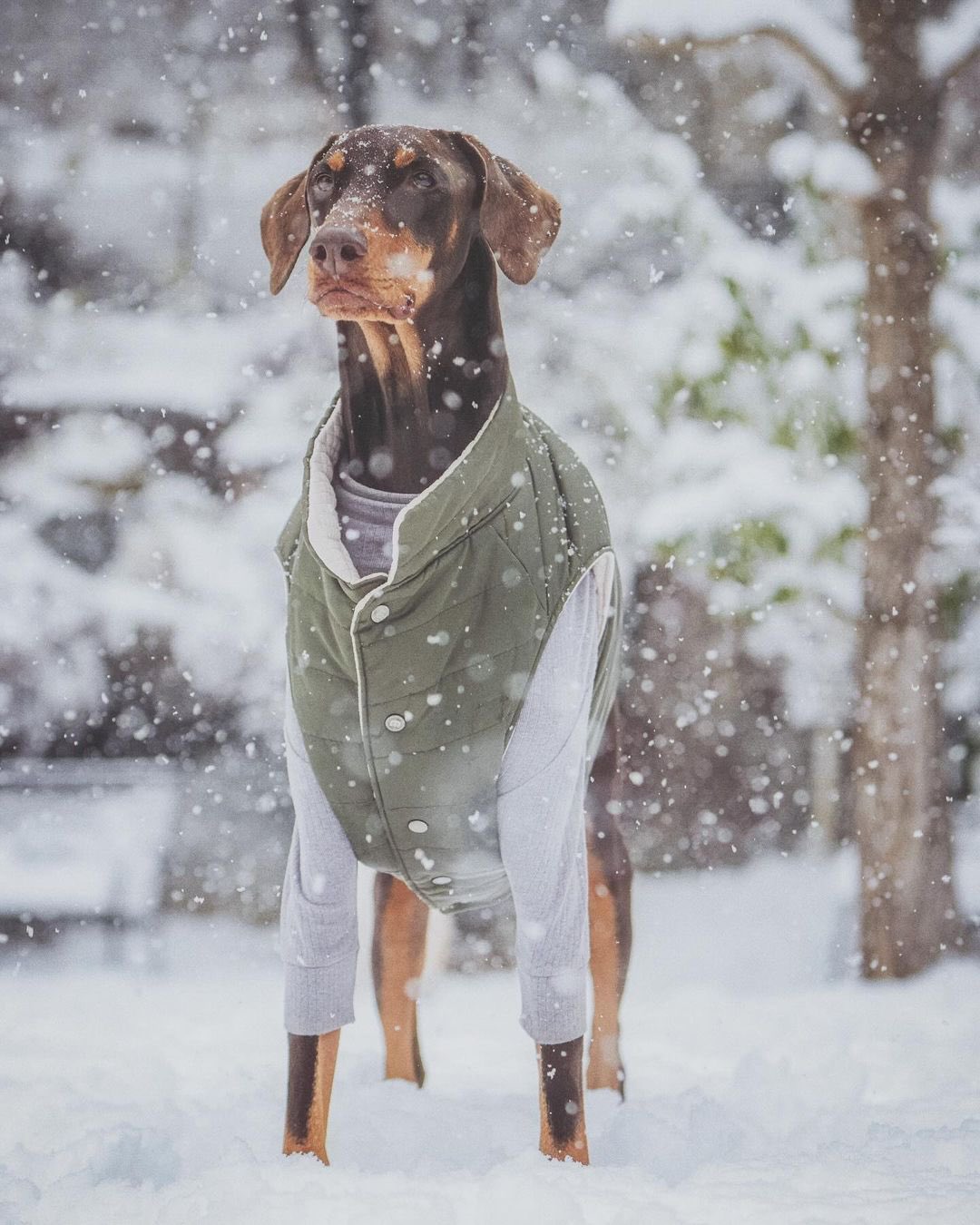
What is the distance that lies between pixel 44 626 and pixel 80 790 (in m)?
0.55

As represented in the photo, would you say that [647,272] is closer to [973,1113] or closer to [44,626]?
[44,626]

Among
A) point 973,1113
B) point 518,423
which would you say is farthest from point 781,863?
point 518,423

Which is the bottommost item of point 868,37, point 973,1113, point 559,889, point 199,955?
point 199,955

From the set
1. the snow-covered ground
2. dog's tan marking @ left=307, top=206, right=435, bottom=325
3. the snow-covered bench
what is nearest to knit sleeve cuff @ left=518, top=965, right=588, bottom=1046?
the snow-covered ground

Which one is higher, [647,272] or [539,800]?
[647,272]

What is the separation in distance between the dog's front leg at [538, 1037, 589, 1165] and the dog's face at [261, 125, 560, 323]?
104 centimetres

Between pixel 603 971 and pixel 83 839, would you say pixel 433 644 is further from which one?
pixel 83 839

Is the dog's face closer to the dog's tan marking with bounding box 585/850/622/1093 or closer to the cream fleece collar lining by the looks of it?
the cream fleece collar lining

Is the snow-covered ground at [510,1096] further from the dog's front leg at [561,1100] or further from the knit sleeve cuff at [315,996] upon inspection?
the knit sleeve cuff at [315,996]

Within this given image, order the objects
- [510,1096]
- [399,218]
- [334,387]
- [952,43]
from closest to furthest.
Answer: [399,218] → [510,1096] → [952,43] → [334,387]

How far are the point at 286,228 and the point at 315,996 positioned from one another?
116 centimetres

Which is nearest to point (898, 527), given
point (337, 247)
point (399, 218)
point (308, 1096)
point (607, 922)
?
point (607, 922)

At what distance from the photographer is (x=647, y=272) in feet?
11.0

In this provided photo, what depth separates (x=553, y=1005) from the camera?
1.54 m
